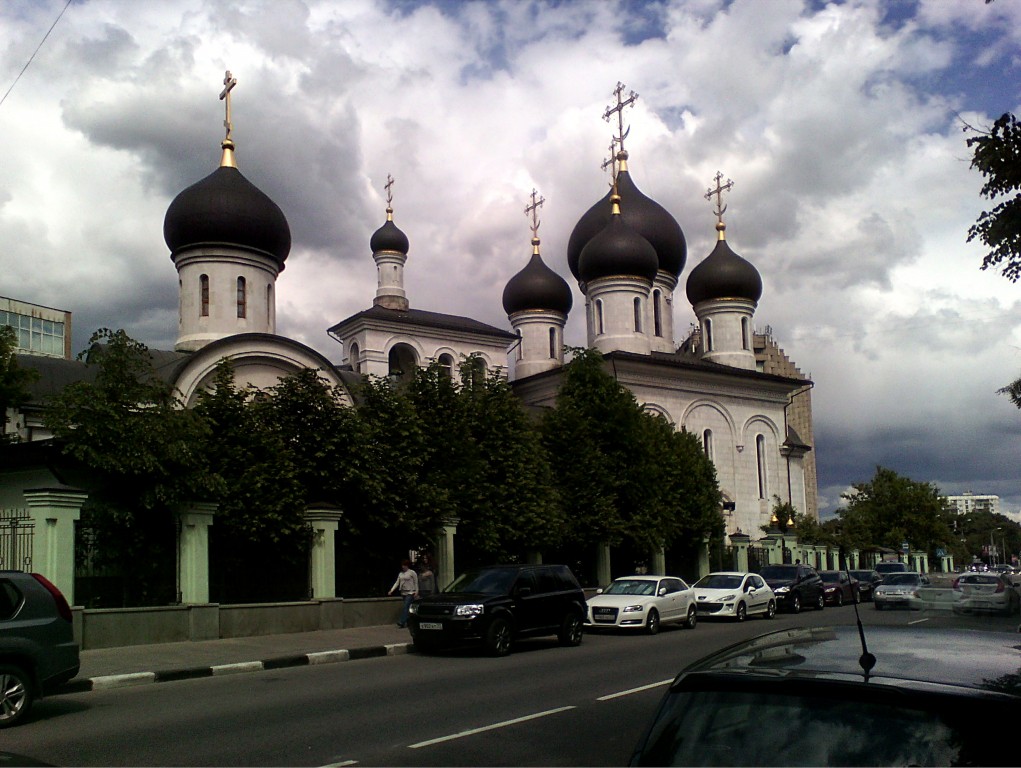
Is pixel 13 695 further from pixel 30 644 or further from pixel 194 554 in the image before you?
pixel 194 554

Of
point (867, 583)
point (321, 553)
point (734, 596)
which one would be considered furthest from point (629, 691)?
point (867, 583)

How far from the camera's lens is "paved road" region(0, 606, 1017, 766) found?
27.3ft

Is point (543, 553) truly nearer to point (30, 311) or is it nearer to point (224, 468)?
point (224, 468)

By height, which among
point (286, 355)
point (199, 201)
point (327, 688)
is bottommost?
point (327, 688)

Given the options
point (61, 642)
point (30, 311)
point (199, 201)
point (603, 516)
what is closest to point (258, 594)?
point (61, 642)

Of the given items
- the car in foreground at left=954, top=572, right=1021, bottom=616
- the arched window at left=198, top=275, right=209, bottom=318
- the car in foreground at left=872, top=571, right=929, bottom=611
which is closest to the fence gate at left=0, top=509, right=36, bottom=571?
the car in foreground at left=954, top=572, right=1021, bottom=616

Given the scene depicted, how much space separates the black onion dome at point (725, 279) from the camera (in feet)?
168

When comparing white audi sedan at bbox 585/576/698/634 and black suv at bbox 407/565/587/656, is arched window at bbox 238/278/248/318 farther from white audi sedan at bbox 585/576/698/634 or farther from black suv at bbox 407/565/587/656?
black suv at bbox 407/565/587/656

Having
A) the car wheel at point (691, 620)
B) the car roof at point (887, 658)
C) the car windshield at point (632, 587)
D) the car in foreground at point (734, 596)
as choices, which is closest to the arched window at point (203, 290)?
the car windshield at point (632, 587)

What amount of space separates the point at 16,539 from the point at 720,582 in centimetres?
1658

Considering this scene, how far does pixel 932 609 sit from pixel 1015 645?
14.1 meters

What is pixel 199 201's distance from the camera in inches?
1342

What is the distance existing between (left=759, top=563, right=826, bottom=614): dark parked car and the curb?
13837 mm

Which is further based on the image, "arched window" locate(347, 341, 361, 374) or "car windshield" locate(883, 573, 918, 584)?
"arched window" locate(347, 341, 361, 374)
